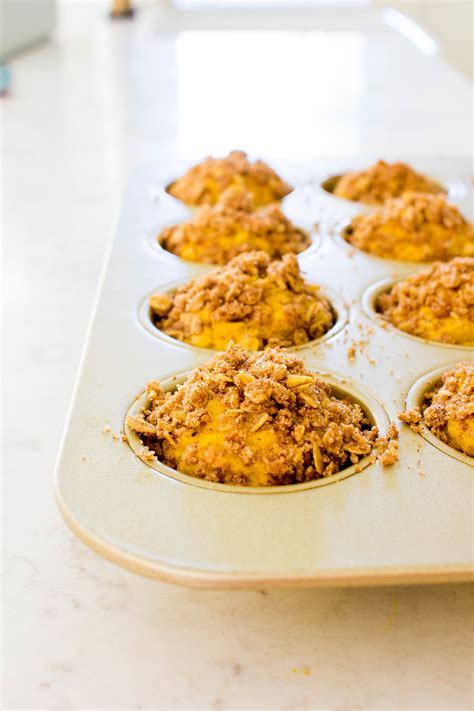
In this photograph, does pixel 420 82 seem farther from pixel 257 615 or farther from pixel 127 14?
pixel 257 615

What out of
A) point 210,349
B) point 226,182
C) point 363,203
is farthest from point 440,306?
point 226,182

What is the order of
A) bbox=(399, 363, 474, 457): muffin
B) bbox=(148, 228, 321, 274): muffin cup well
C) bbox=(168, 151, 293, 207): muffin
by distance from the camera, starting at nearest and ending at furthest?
bbox=(399, 363, 474, 457): muffin → bbox=(148, 228, 321, 274): muffin cup well → bbox=(168, 151, 293, 207): muffin

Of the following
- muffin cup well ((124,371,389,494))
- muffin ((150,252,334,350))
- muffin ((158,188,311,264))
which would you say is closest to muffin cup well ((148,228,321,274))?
muffin ((158,188,311,264))

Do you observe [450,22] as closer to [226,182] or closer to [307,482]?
[226,182]

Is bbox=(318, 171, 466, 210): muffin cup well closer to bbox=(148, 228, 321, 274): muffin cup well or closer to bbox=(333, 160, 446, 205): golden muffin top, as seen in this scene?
bbox=(333, 160, 446, 205): golden muffin top

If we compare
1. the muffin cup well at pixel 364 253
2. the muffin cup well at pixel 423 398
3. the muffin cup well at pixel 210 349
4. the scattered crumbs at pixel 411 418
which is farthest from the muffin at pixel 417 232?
the scattered crumbs at pixel 411 418
